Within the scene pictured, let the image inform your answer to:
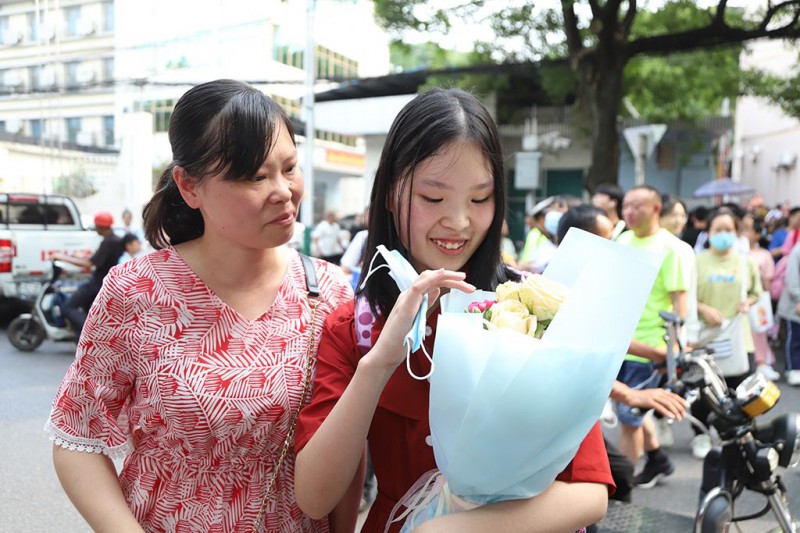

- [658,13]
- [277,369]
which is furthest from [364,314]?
[658,13]

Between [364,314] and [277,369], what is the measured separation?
0.22 metres

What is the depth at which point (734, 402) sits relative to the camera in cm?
305

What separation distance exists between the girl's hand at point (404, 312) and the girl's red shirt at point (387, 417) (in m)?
0.18

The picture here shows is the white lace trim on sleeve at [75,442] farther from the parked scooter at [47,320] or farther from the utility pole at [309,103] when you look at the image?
the utility pole at [309,103]

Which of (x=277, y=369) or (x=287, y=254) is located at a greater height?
(x=287, y=254)

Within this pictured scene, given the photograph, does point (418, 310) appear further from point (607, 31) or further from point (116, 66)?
point (116, 66)

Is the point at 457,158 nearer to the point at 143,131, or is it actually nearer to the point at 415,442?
the point at 415,442

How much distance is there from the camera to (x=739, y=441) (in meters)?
3.08

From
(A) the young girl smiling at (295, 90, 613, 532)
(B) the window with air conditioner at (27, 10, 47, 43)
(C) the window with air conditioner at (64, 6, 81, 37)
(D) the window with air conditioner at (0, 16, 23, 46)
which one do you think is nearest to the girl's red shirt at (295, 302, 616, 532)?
(A) the young girl smiling at (295, 90, 613, 532)

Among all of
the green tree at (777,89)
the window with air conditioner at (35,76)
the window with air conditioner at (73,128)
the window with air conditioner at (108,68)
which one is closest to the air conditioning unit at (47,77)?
the window with air conditioner at (35,76)

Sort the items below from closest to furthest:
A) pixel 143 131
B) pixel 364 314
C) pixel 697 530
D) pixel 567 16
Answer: pixel 364 314 → pixel 697 530 → pixel 567 16 → pixel 143 131

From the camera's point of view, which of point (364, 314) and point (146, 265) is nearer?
point (364, 314)

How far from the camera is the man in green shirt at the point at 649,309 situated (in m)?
4.53

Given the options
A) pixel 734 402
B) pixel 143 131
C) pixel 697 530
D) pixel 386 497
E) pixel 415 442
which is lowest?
pixel 697 530
